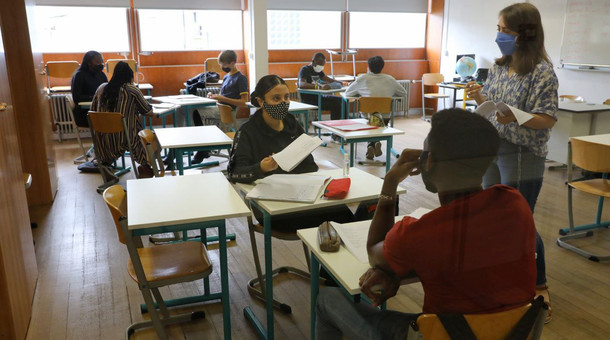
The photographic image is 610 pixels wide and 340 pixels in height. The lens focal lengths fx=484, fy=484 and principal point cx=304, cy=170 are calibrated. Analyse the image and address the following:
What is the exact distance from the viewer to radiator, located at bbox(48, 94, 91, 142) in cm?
644

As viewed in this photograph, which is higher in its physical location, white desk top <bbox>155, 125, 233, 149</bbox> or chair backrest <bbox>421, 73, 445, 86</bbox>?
chair backrest <bbox>421, 73, 445, 86</bbox>

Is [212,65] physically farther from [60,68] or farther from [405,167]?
[405,167]

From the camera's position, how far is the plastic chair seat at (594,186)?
115 inches

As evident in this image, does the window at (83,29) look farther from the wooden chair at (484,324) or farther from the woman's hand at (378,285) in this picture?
the wooden chair at (484,324)

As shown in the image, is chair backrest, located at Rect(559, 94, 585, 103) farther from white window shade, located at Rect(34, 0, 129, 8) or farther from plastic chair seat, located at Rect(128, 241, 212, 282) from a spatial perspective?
white window shade, located at Rect(34, 0, 129, 8)

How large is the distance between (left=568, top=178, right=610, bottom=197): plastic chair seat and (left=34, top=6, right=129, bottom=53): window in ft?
19.8

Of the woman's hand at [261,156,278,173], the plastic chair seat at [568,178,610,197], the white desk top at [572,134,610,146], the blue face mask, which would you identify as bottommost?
the plastic chair seat at [568,178,610,197]

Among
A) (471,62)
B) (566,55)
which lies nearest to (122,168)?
(471,62)

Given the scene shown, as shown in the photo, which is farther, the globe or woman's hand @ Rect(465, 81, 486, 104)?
the globe

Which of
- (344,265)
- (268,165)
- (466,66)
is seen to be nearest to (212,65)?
(268,165)

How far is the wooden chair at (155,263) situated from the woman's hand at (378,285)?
2.82 ft

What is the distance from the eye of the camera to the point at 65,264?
2.91m

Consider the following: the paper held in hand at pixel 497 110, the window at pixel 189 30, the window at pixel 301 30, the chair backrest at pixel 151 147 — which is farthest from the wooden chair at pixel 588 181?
the window at pixel 189 30

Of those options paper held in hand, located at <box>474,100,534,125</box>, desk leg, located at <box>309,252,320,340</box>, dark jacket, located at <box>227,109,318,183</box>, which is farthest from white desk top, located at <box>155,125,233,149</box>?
paper held in hand, located at <box>474,100,534,125</box>
